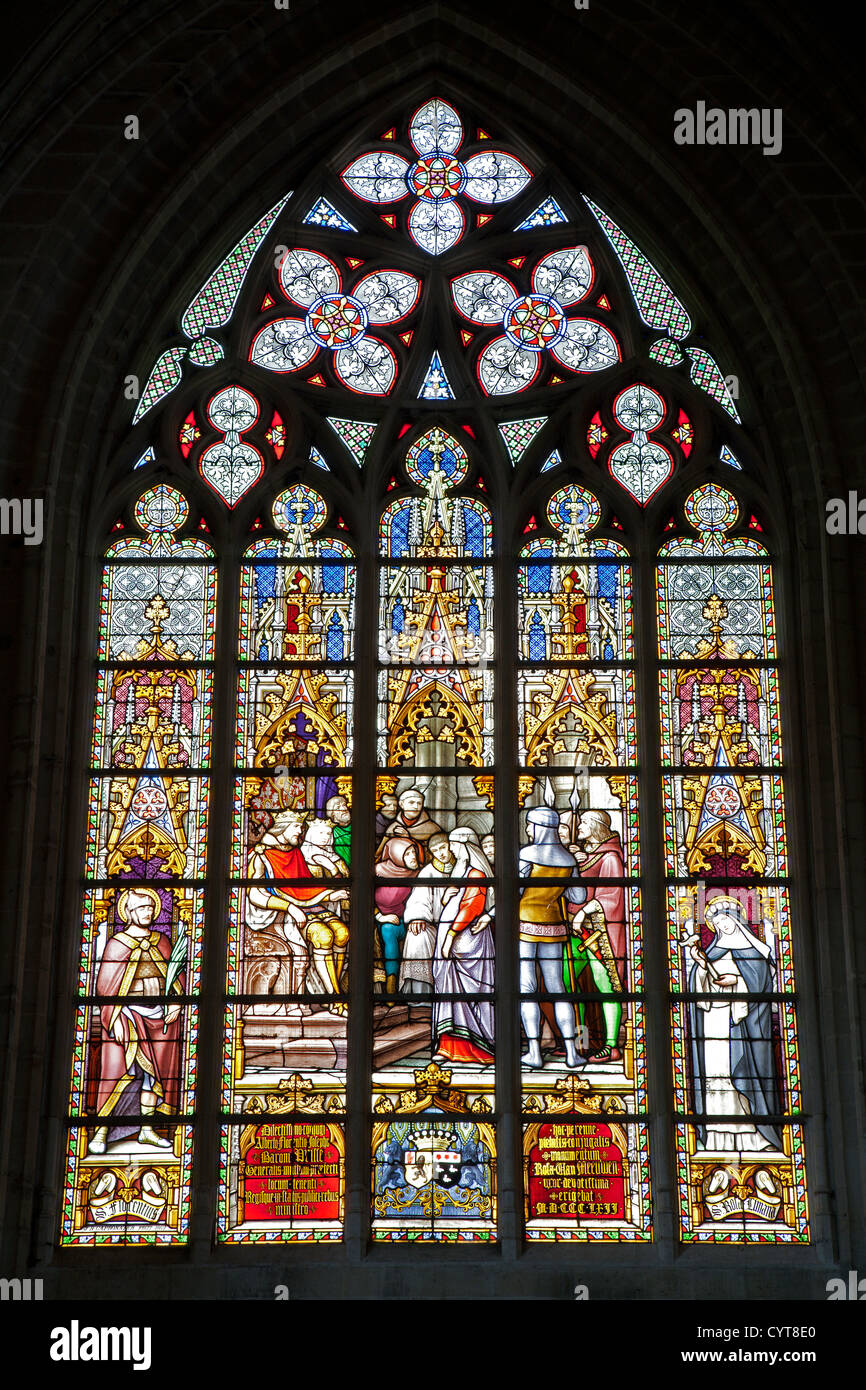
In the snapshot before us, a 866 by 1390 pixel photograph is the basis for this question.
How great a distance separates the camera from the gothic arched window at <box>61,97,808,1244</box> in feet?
35.2

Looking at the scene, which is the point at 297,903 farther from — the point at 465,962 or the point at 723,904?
the point at 723,904

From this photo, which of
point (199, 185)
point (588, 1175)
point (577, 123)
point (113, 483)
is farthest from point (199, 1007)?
point (577, 123)

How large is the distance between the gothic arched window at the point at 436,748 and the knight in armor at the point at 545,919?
0.06 feet

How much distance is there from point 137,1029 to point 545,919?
7.22 ft

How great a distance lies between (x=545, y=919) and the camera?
11.2m

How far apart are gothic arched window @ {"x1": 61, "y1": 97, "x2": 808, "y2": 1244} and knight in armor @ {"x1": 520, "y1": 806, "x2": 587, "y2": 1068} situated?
17 mm

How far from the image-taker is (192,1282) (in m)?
10.3

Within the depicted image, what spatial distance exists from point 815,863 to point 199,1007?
3.29 m

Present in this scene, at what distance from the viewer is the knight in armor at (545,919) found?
1097 cm

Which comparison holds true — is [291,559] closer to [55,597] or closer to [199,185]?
[55,597]

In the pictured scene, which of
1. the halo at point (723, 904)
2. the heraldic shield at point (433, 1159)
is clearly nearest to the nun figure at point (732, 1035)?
the halo at point (723, 904)

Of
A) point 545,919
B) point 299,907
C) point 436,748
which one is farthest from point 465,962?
point 436,748

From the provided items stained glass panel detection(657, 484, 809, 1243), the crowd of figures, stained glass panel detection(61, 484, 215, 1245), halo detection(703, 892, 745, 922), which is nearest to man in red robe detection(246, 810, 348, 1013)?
the crowd of figures

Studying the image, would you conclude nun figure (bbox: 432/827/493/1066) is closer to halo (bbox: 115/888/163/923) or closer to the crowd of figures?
the crowd of figures
